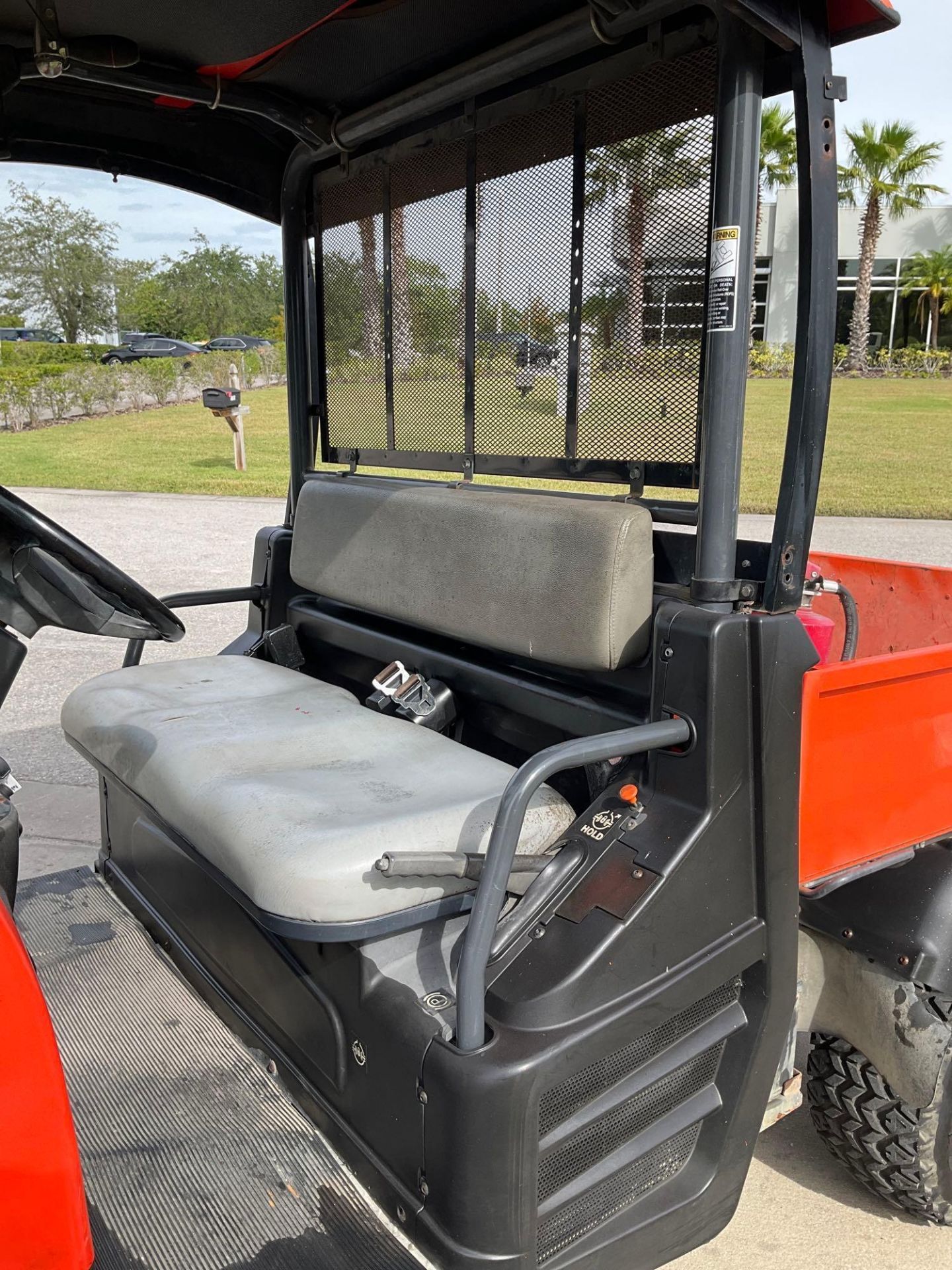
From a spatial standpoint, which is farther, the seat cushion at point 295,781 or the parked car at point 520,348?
the parked car at point 520,348

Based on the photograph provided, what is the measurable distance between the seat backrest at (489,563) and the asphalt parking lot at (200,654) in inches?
47.2

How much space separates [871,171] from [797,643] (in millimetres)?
30624

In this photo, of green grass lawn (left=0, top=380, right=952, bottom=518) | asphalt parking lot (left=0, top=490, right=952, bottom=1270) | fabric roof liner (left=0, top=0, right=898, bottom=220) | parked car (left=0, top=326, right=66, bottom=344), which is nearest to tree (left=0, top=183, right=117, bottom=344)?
parked car (left=0, top=326, right=66, bottom=344)

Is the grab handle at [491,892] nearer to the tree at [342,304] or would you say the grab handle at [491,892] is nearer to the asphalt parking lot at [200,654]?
the asphalt parking lot at [200,654]

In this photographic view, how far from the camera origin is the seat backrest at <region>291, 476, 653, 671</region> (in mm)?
1856

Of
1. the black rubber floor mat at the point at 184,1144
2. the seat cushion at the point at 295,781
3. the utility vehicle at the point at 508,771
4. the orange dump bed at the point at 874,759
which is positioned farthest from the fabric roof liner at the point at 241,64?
the black rubber floor mat at the point at 184,1144

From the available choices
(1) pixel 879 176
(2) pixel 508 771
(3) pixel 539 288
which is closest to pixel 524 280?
(3) pixel 539 288

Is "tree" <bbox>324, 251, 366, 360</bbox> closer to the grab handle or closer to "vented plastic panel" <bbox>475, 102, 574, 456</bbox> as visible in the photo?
"vented plastic panel" <bbox>475, 102, 574, 456</bbox>

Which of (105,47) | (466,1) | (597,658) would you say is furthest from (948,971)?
(105,47)

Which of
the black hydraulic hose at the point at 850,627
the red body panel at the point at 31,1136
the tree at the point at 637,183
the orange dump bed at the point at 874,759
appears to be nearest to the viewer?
the red body panel at the point at 31,1136

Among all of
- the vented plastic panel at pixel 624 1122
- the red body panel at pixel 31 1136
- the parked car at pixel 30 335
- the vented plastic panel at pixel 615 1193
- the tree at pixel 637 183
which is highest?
the parked car at pixel 30 335

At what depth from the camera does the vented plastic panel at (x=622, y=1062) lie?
4.90 ft

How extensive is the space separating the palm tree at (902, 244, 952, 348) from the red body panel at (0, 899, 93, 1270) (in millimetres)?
35384

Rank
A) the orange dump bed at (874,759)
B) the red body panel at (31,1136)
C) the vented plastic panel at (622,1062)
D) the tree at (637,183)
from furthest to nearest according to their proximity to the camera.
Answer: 1. the tree at (637,183)
2. the orange dump bed at (874,759)
3. the vented plastic panel at (622,1062)
4. the red body panel at (31,1136)
